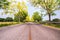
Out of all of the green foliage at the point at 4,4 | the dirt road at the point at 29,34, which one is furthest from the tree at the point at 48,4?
the dirt road at the point at 29,34

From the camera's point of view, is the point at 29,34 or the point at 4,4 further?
the point at 4,4

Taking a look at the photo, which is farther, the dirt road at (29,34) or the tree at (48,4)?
the tree at (48,4)

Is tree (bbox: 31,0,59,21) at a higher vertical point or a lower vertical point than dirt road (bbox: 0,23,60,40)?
higher

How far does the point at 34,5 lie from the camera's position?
62.8 meters

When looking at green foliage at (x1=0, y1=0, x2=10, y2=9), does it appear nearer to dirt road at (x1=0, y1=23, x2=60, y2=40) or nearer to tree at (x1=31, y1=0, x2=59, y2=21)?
tree at (x1=31, y1=0, x2=59, y2=21)

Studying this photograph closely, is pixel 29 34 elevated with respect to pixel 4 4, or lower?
lower

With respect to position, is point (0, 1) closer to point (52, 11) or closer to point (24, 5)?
point (52, 11)

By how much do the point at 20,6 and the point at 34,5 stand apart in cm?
3688

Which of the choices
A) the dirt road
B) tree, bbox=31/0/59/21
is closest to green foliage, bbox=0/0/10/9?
tree, bbox=31/0/59/21

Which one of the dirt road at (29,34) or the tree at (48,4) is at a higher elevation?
the tree at (48,4)

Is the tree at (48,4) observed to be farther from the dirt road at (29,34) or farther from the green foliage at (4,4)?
the dirt road at (29,34)

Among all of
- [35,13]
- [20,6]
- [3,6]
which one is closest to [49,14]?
[3,6]

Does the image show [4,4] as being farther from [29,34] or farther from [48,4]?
[29,34]

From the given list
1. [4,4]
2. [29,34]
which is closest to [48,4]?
[4,4]
